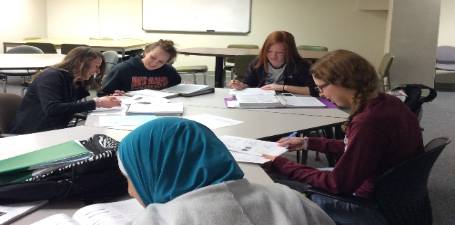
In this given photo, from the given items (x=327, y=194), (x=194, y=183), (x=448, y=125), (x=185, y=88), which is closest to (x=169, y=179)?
(x=194, y=183)

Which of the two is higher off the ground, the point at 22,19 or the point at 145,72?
the point at 22,19

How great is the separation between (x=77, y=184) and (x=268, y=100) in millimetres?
1745

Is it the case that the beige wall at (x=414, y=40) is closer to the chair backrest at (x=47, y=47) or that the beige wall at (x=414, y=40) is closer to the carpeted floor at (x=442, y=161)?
the carpeted floor at (x=442, y=161)

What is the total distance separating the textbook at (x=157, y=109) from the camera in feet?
8.41

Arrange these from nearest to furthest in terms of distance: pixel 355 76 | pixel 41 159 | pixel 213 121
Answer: pixel 41 159
pixel 355 76
pixel 213 121

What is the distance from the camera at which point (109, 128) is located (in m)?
2.31

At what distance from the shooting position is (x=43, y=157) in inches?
62.9

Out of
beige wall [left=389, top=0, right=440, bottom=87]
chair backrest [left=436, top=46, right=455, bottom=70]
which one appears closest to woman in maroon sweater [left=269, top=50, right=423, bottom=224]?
beige wall [left=389, top=0, right=440, bottom=87]

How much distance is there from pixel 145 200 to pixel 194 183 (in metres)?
0.16

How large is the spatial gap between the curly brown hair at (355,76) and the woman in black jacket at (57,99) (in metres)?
1.41

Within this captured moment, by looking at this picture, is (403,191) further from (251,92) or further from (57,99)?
(57,99)

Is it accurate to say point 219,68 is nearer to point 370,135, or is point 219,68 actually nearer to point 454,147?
point 454,147

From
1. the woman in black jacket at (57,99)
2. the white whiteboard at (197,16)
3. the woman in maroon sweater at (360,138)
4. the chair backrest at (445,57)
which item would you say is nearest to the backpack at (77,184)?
the woman in maroon sweater at (360,138)

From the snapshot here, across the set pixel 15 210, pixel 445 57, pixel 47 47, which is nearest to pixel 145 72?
pixel 15 210
